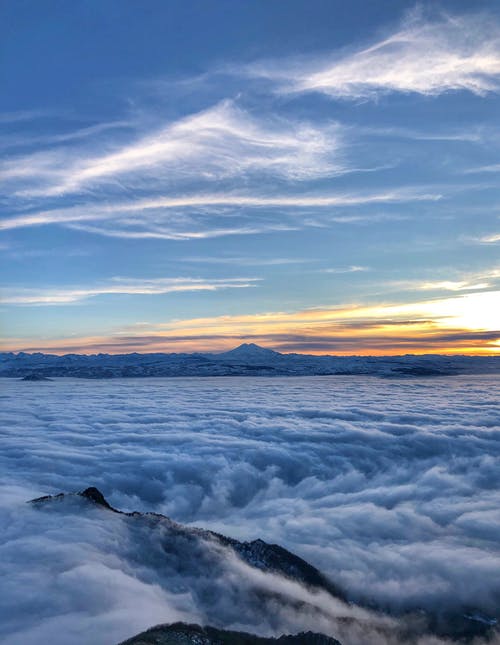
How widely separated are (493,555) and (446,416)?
19.5 m

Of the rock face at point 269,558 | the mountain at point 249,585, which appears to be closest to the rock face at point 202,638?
the mountain at point 249,585

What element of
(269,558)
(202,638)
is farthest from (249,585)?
(202,638)

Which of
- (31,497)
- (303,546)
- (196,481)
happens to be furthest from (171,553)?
(196,481)

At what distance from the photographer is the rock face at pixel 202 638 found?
4.82 meters

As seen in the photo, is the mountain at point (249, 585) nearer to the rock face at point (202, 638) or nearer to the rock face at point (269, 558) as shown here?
the rock face at point (269, 558)

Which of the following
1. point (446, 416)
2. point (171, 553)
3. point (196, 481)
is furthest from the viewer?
point (446, 416)

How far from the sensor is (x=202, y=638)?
5.11 m

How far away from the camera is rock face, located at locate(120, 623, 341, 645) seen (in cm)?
482

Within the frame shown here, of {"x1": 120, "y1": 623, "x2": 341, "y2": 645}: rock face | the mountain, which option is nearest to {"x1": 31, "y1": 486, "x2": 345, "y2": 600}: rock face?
the mountain

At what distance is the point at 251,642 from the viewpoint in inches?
218

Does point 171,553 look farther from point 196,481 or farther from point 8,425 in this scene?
point 8,425

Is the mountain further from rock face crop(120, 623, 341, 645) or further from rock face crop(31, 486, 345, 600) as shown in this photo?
rock face crop(120, 623, 341, 645)

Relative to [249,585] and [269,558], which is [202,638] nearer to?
[249,585]

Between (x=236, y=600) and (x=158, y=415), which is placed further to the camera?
(x=158, y=415)
